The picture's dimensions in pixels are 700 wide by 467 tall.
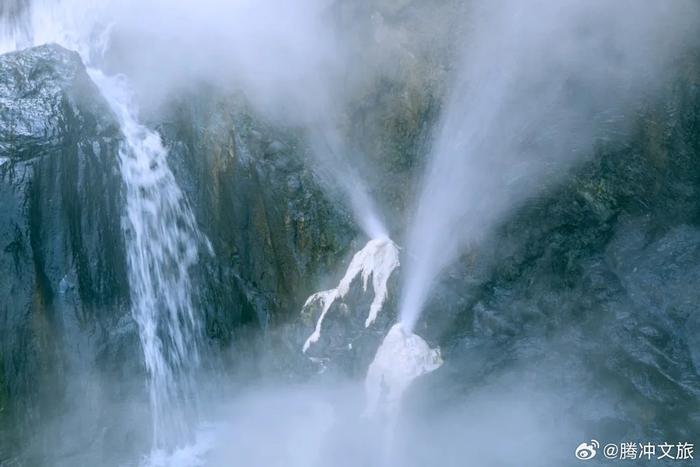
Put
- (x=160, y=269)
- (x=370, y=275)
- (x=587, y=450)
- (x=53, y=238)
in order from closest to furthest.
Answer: (x=587, y=450)
(x=53, y=238)
(x=160, y=269)
(x=370, y=275)

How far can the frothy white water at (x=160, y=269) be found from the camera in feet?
22.6

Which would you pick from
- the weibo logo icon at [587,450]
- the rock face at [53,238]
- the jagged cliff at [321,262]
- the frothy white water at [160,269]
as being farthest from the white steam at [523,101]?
the rock face at [53,238]

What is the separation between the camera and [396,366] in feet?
22.4

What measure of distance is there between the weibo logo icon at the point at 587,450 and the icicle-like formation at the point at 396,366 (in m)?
1.63

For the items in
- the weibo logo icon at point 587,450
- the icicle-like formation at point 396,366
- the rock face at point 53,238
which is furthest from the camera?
the icicle-like formation at point 396,366

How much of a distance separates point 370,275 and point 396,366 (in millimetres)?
1082

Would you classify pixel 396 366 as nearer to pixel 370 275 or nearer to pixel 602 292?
pixel 370 275

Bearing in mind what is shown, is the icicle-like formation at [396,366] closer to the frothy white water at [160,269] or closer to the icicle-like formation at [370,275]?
the icicle-like formation at [370,275]

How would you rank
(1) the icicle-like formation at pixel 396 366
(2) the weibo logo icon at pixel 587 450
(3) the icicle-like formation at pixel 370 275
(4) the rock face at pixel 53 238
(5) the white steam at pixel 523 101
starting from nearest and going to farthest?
(2) the weibo logo icon at pixel 587 450 → (4) the rock face at pixel 53 238 → (5) the white steam at pixel 523 101 → (1) the icicle-like formation at pixel 396 366 → (3) the icicle-like formation at pixel 370 275

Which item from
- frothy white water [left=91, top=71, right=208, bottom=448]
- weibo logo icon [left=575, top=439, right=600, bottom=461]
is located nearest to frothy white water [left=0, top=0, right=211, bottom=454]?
frothy white water [left=91, top=71, right=208, bottom=448]

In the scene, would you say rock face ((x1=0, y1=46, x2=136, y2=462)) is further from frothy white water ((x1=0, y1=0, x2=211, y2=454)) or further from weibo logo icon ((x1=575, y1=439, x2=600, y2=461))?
weibo logo icon ((x1=575, y1=439, x2=600, y2=461))

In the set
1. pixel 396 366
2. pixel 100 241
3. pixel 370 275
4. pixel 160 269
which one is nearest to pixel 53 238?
pixel 100 241

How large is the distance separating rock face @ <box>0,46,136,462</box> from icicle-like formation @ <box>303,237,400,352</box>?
86.6 inches

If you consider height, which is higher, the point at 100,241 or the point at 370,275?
the point at 100,241
